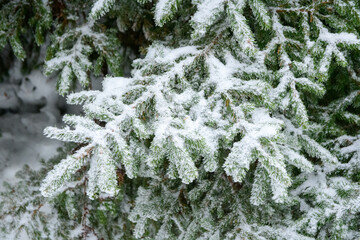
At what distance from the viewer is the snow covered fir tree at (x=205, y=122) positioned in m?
1.44

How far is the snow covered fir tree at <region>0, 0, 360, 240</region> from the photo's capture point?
1.44 meters

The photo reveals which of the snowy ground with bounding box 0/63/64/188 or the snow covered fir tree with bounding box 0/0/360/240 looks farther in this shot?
the snowy ground with bounding box 0/63/64/188

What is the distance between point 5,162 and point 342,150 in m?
3.79

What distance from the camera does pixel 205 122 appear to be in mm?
1679

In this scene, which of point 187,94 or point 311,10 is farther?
point 311,10

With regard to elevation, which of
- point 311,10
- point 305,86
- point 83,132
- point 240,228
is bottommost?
point 240,228

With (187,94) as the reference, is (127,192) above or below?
below

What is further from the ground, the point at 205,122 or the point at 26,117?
the point at 205,122

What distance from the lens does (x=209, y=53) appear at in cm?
202

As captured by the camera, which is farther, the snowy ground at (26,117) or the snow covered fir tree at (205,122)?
the snowy ground at (26,117)

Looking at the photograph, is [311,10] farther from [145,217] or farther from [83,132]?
[145,217]

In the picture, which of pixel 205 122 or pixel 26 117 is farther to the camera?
pixel 26 117

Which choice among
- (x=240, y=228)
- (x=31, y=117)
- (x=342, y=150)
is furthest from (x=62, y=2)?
(x=342, y=150)

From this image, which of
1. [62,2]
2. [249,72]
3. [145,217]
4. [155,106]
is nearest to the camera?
[155,106]
